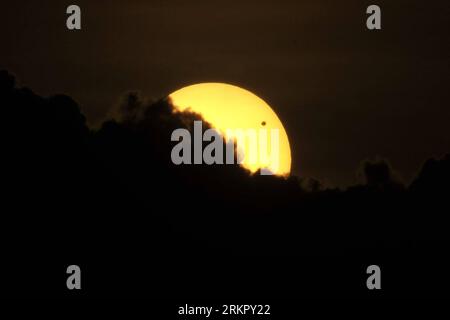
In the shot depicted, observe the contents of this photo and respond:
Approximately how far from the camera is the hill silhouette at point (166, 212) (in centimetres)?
1667

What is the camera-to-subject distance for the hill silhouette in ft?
54.7

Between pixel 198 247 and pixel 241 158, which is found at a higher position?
pixel 241 158

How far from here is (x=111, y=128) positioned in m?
20.0

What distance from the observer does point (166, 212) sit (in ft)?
61.9
